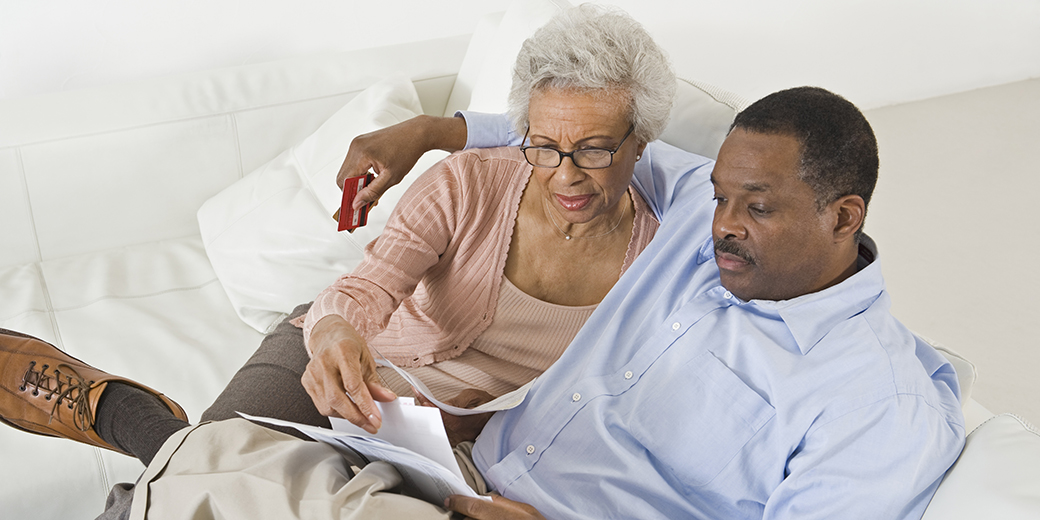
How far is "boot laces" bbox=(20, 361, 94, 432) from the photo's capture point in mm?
1310

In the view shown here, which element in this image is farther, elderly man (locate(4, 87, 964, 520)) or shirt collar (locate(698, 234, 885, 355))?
shirt collar (locate(698, 234, 885, 355))

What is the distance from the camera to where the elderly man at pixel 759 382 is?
969mm

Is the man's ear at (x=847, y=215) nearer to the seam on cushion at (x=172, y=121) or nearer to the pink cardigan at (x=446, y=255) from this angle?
the pink cardigan at (x=446, y=255)

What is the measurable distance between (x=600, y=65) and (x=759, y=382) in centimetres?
54

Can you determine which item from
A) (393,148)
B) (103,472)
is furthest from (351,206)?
(103,472)

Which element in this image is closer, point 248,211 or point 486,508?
point 486,508

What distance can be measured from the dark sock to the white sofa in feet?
0.63

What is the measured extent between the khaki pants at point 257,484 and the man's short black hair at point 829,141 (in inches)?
26.6

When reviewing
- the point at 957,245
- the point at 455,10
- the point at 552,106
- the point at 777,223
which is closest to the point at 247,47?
the point at 455,10

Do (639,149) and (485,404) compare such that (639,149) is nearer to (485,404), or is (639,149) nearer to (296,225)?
(485,404)

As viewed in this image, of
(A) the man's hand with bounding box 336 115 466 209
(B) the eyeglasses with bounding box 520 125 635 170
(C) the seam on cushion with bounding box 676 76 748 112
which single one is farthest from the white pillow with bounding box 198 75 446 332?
(C) the seam on cushion with bounding box 676 76 748 112

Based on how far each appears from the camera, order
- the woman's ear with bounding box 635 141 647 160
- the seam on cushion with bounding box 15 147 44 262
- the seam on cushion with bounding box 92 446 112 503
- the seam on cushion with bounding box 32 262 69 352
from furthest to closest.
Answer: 1. the seam on cushion with bounding box 15 147 44 262
2. the seam on cushion with bounding box 32 262 69 352
3. the seam on cushion with bounding box 92 446 112 503
4. the woman's ear with bounding box 635 141 647 160

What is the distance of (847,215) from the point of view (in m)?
1.07

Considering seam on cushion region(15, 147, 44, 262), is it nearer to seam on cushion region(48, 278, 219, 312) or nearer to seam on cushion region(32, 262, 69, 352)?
seam on cushion region(32, 262, 69, 352)
